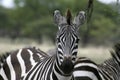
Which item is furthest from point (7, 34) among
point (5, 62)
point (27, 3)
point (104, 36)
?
point (5, 62)

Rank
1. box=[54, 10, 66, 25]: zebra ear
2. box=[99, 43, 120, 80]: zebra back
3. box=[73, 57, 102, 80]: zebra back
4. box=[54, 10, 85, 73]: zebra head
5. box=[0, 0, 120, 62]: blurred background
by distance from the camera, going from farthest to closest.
Answer: 1. box=[0, 0, 120, 62]: blurred background
2. box=[99, 43, 120, 80]: zebra back
3. box=[73, 57, 102, 80]: zebra back
4. box=[54, 10, 66, 25]: zebra ear
5. box=[54, 10, 85, 73]: zebra head

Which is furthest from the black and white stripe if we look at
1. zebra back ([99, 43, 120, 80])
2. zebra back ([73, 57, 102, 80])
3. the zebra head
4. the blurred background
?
the blurred background

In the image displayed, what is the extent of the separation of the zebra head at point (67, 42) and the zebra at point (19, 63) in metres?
1.93

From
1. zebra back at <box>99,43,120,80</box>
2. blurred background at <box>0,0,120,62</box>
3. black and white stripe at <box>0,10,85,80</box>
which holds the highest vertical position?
black and white stripe at <box>0,10,85,80</box>

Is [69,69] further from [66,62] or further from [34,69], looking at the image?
[34,69]

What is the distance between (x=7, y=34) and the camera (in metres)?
65.1

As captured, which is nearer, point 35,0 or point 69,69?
point 69,69

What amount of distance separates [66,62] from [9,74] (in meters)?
2.64

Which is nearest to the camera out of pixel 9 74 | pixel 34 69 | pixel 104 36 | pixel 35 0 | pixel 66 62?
pixel 66 62

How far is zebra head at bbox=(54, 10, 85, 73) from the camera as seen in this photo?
22.2 ft

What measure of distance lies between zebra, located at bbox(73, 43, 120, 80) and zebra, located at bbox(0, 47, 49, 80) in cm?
82

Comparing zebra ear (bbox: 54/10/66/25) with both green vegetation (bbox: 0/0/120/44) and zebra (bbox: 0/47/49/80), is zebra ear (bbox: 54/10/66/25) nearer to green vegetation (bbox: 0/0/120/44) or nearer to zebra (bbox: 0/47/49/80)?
zebra (bbox: 0/47/49/80)

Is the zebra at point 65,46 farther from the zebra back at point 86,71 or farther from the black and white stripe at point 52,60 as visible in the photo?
the zebra back at point 86,71

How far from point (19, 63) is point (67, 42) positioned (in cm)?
243
